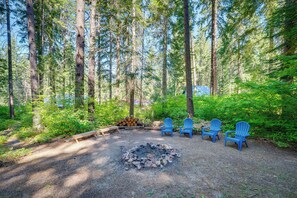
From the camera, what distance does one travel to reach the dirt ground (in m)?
2.41

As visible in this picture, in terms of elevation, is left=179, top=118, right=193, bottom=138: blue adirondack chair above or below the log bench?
above

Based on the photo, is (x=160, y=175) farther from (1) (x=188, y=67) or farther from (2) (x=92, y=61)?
(2) (x=92, y=61)

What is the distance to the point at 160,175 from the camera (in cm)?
288

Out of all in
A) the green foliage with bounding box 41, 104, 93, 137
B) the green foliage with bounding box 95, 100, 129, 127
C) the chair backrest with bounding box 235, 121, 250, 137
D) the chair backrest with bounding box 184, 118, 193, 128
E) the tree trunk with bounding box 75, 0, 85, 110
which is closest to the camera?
the chair backrest with bounding box 235, 121, 250, 137

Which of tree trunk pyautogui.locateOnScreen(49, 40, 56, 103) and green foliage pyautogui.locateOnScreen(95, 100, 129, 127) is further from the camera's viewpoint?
green foliage pyautogui.locateOnScreen(95, 100, 129, 127)

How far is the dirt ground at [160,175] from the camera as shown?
2406 millimetres

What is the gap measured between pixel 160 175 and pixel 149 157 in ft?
2.24

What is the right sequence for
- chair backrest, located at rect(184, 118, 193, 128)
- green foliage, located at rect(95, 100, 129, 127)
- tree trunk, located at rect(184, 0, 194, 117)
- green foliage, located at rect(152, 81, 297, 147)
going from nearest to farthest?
green foliage, located at rect(152, 81, 297, 147), chair backrest, located at rect(184, 118, 193, 128), tree trunk, located at rect(184, 0, 194, 117), green foliage, located at rect(95, 100, 129, 127)

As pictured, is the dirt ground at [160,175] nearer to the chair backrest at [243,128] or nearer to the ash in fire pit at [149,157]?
the ash in fire pit at [149,157]

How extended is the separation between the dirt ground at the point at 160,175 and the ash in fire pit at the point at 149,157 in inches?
6.2

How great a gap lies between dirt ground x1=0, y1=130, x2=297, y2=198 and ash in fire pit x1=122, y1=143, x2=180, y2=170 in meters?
0.16

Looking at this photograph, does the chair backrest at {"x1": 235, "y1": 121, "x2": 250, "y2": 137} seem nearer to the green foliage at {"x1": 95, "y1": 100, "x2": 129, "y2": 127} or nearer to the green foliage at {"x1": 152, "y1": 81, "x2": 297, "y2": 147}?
the green foliage at {"x1": 152, "y1": 81, "x2": 297, "y2": 147}

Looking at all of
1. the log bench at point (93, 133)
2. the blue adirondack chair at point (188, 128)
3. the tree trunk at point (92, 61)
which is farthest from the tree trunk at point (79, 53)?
the blue adirondack chair at point (188, 128)

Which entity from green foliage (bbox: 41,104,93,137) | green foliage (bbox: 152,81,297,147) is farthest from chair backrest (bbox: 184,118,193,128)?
green foliage (bbox: 41,104,93,137)
